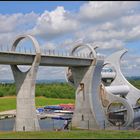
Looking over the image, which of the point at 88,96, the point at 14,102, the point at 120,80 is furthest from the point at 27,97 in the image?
the point at 14,102

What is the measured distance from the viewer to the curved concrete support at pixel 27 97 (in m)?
37.8

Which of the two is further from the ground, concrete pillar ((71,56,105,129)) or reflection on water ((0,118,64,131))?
concrete pillar ((71,56,105,129))

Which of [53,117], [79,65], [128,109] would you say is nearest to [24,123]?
[79,65]

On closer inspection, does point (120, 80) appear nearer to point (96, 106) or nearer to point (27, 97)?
point (96, 106)

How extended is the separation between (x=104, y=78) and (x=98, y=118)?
1438 centimetres

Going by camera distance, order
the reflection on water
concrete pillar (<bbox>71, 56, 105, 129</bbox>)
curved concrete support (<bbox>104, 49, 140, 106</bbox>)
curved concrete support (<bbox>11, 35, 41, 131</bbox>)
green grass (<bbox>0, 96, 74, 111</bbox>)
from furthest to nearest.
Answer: green grass (<bbox>0, 96, 74, 111</bbox>), curved concrete support (<bbox>104, 49, 140, 106</bbox>), the reflection on water, concrete pillar (<bbox>71, 56, 105, 129</bbox>), curved concrete support (<bbox>11, 35, 41, 131</bbox>)

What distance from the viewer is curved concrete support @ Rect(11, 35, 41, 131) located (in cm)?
3781

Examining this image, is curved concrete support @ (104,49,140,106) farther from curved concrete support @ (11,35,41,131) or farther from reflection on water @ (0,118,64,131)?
curved concrete support @ (11,35,41,131)

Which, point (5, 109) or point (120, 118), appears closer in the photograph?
point (120, 118)

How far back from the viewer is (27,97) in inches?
1503

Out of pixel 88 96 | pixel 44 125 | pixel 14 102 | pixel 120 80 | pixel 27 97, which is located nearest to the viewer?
pixel 27 97

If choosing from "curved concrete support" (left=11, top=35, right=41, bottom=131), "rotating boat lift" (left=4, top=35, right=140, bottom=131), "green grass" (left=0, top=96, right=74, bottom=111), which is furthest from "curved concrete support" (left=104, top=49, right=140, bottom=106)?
"green grass" (left=0, top=96, right=74, bottom=111)

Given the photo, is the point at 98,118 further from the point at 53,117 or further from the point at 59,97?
the point at 59,97

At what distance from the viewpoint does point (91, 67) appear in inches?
1908
